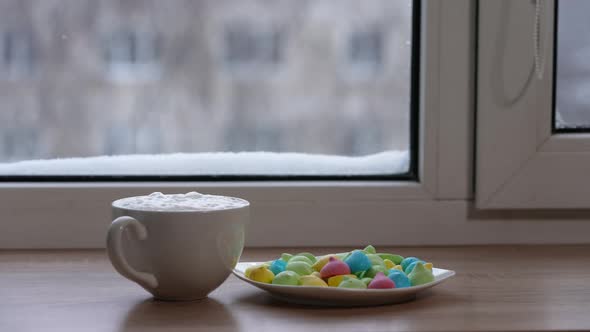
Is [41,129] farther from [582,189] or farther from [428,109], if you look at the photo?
[582,189]

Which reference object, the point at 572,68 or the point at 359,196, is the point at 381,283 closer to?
the point at 359,196

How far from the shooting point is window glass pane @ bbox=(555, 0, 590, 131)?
1177 millimetres

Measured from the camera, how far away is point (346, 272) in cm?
84

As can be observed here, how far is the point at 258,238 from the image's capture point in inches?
45.1

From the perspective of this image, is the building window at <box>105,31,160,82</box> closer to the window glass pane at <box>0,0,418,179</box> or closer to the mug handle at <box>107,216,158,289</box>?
the window glass pane at <box>0,0,418,179</box>

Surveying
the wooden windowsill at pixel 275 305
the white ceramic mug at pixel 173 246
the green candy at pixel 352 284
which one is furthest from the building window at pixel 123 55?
the green candy at pixel 352 284

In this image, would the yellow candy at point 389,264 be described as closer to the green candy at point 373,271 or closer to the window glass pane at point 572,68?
the green candy at point 373,271

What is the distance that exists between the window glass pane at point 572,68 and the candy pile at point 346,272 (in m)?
0.43

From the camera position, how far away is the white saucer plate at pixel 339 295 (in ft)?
2.59

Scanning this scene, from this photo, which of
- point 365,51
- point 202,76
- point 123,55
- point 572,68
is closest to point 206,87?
point 202,76

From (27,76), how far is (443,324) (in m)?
0.68

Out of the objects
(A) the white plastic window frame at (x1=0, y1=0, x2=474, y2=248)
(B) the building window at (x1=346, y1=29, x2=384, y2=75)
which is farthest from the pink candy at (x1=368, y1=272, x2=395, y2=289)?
(B) the building window at (x1=346, y1=29, x2=384, y2=75)

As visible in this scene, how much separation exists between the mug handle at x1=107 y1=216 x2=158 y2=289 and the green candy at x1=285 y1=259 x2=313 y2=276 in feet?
0.44

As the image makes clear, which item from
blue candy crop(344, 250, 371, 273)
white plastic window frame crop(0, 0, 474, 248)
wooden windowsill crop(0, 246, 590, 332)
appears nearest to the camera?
wooden windowsill crop(0, 246, 590, 332)
